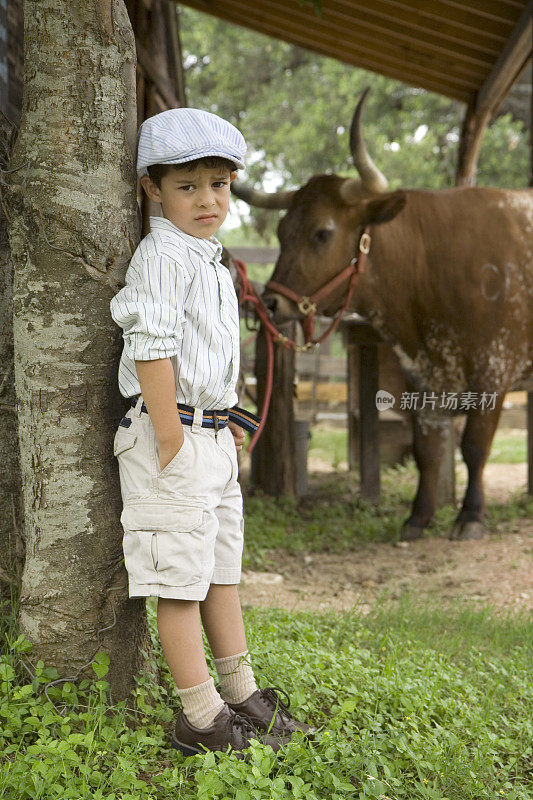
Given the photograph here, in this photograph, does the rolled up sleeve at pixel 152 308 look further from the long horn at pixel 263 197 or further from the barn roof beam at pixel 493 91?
the barn roof beam at pixel 493 91

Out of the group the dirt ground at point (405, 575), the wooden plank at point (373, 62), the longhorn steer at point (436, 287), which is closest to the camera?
the dirt ground at point (405, 575)

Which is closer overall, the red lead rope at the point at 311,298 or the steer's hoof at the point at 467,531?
the red lead rope at the point at 311,298

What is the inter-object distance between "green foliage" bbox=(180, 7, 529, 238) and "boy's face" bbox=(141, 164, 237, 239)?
1192 centimetres

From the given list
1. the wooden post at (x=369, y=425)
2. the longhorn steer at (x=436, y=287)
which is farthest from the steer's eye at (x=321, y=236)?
the wooden post at (x=369, y=425)

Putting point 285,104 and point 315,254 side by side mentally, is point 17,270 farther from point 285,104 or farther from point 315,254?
point 285,104

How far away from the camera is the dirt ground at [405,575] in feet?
14.2

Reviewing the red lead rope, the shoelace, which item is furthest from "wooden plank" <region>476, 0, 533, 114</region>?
the shoelace

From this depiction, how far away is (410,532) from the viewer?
573cm

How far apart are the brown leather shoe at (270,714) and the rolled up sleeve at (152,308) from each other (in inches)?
40.1

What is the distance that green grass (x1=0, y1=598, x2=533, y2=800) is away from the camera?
200 cm

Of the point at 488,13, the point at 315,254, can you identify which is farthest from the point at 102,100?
the point at 488,13

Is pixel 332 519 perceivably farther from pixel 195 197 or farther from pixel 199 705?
pixel 195 197

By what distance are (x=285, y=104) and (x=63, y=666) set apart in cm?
1556

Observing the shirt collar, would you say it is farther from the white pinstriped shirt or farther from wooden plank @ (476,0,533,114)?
wooden plank @ (476,0,533,114)
